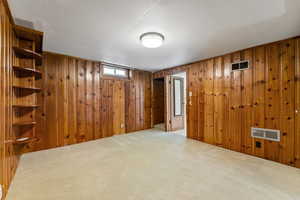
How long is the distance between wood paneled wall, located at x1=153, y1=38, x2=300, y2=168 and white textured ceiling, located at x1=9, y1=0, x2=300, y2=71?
39cm

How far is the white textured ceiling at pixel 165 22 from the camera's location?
5.26ft

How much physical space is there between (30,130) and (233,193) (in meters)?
3.46

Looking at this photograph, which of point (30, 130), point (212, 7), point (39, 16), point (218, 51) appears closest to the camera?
point (212, 7)

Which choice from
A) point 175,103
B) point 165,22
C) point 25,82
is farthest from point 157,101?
point 25,82

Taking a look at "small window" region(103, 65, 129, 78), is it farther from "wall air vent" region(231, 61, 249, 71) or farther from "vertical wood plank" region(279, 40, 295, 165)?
"vertical wood plank" region(279, 40, 295, 165)

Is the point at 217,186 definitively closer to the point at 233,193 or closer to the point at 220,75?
the point at 233,193

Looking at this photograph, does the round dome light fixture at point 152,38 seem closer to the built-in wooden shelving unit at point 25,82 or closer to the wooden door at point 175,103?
the built-in wooden shelving unit at point 25,82

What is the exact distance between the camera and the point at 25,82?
7.97 ft

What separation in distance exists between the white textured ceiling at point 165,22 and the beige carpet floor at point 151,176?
227 centimetres

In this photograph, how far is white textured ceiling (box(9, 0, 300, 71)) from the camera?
5.26ft

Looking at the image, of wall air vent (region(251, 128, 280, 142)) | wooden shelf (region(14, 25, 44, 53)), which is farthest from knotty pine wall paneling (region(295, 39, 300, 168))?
wooden shelf (region(14, 25, 44, 53))

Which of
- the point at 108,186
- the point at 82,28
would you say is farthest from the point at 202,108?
the point at 82,28

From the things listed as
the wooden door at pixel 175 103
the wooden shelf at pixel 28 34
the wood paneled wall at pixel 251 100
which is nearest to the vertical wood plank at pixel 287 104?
the wood paneled wall at pixel 251 100

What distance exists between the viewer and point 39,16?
6.03 ft
